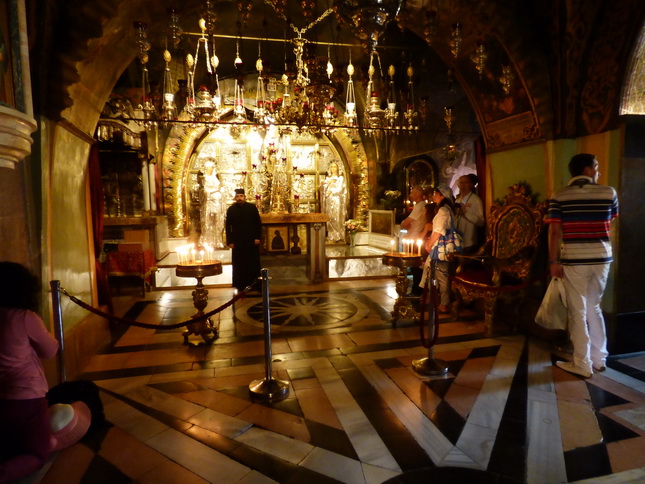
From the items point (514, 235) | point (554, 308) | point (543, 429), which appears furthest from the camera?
point (514, 235)

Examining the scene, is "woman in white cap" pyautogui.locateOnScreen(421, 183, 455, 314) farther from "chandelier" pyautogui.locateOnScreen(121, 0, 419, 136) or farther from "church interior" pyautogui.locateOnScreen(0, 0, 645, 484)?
"chandelier" pyautogui.locateOnScreen(121, 0, 419, 136)

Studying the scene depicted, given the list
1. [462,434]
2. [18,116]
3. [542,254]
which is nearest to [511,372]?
[462,434]

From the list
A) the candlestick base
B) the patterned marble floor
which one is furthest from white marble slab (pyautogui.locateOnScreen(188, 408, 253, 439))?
the candlestick base

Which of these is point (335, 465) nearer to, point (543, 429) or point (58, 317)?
point (543, 429)

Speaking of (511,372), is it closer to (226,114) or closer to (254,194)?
(254,194)

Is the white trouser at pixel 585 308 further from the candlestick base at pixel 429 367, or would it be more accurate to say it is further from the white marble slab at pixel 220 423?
the white marble slab at pixel 220 423

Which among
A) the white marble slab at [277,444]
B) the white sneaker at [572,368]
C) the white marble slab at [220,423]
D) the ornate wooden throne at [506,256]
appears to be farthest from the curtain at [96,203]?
the white sneaker at [572,368]

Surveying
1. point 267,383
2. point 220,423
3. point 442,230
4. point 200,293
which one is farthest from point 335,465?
point 442,230

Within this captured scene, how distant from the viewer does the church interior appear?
245 cm

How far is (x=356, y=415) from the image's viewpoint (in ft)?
9.74

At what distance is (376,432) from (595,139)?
3.83 m

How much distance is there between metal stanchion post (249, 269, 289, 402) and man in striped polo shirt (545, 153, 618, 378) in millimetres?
2686

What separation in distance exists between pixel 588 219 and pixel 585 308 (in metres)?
0.81

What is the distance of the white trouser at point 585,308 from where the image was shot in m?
3.52
